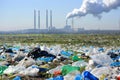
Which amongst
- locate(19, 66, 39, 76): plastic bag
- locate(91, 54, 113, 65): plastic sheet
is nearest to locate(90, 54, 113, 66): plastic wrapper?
locate(91, 54, 113, 65): plastic sheet

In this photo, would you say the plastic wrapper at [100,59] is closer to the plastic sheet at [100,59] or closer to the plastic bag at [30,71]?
the plastic sheet at [100,59]

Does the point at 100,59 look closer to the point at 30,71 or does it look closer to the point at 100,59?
the point at 100,59

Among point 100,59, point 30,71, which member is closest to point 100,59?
point 100,59

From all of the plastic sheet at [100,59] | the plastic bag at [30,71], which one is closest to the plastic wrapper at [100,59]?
the plastic sheet at [100,59]

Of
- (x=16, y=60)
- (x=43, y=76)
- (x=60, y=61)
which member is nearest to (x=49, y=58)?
(x=60, y=61)

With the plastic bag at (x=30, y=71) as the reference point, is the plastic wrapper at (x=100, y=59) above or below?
above

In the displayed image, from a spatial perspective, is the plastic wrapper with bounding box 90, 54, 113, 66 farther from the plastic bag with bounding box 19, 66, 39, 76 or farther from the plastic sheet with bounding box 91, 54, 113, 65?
the plastic bag with bounding box 19, 66, 39, 76

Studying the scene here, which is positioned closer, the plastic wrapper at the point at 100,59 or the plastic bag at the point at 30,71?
the plastic bag at the point at 30,71

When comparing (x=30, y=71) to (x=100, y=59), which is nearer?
(x=30, y=71)

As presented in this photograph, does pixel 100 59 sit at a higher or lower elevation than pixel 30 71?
higher

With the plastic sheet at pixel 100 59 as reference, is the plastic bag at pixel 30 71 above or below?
below

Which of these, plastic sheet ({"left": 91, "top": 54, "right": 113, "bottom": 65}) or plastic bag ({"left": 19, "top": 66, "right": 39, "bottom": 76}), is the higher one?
plastic sheet ({"left": 91, "top": 54, "right": 113, "bottom": 65})

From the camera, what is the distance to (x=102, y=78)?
7.16m

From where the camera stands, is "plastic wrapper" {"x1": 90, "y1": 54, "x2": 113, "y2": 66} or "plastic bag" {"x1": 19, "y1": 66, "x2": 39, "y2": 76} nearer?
"plastic bag" {"x1": 19, "y1": 66, "x2": 39, "y2": 76}
